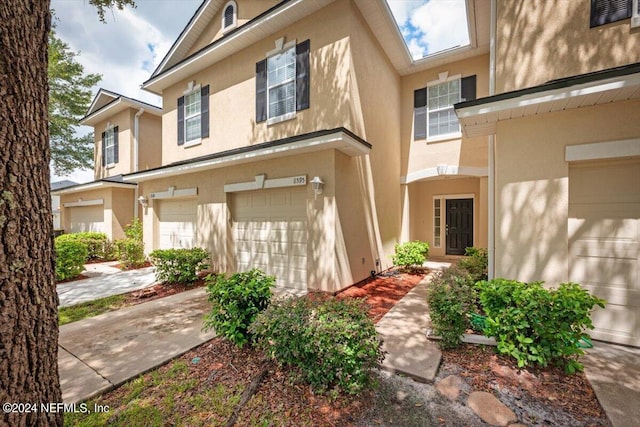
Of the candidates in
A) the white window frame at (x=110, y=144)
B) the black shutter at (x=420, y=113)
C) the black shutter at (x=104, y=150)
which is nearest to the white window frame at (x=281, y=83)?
the black shutter at (x=420, y=113)

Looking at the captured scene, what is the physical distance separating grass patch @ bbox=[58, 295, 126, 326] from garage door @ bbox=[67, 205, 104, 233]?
8.20m

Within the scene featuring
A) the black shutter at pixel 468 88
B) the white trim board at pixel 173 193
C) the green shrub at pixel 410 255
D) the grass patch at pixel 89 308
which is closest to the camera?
the grass patch at pixel 89 308

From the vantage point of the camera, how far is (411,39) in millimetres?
8617

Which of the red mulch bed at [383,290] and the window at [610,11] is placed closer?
the window at [610,11]

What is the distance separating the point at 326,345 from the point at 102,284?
7926mm

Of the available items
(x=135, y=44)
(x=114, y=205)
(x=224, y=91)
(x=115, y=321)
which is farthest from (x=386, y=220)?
(x=114, y=205)

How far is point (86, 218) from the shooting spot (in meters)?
13.4

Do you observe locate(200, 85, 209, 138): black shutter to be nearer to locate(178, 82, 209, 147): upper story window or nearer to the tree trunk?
locate(178, 82, 209, 147): upper story window

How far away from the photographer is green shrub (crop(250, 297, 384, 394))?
2.55 meters

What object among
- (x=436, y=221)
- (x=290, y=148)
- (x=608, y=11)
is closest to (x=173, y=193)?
(x=290, y=148)

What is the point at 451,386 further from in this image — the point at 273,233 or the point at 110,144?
the point at 110,144

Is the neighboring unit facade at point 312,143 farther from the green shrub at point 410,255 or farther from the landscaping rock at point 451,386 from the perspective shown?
the landscaping rock at point 451,386

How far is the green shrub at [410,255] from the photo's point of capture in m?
7.98

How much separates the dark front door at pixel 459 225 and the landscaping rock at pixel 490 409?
814 cm
